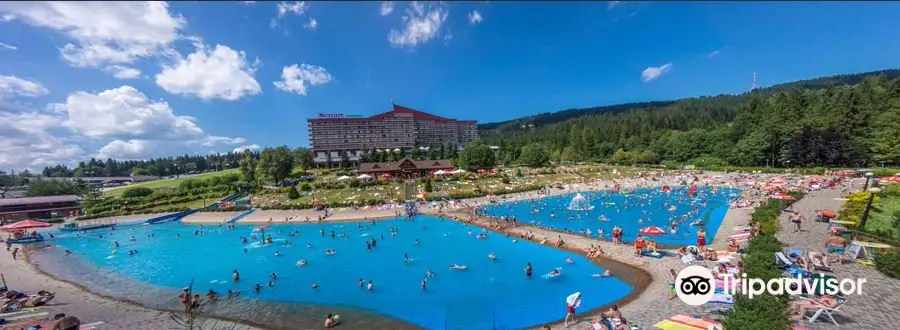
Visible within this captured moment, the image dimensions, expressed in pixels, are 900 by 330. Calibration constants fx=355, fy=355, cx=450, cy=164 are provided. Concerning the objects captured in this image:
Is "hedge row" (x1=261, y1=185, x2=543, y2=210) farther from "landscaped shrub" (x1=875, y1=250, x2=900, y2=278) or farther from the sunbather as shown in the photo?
the sunbather

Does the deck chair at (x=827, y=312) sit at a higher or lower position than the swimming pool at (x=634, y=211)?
higher

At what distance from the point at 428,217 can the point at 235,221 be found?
22.2m

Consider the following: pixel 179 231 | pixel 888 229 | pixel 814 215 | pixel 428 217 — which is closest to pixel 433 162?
pixel 428 217

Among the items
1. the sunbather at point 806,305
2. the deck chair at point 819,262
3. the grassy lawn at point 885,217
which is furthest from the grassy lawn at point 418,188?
the sunbather at point 806,305

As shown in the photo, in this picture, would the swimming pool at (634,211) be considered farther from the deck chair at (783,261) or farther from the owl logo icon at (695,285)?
the owl logo icon at (695,285)

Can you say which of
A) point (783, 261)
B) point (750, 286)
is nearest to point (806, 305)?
point (750, 286)

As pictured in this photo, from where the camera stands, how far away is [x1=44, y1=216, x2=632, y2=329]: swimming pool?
1598cm

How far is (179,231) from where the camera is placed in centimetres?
3847

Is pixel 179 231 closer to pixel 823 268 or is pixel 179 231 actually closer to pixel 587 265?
pixel 587 265

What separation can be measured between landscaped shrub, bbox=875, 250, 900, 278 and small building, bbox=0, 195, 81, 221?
7938 cm

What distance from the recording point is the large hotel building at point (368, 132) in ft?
368

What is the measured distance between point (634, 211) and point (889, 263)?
24521mm

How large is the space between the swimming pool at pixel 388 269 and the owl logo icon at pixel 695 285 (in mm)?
4292

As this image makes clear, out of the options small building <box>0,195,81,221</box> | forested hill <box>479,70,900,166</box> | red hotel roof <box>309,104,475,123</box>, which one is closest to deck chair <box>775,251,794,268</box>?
forested hill <box>479,70,900,166</box>
